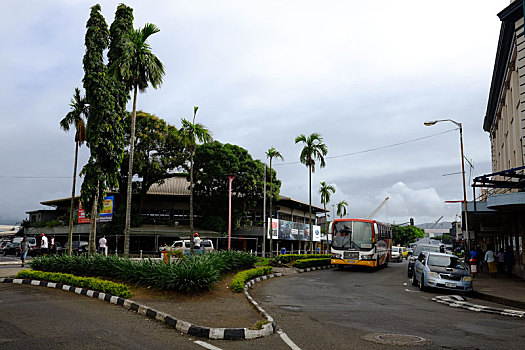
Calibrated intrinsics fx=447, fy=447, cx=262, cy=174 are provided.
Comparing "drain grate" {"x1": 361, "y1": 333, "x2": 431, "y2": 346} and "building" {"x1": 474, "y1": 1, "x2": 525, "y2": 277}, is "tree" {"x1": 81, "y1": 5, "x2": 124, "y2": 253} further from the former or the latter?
"building" {"x1": 474, "y1": 1, "x2": 525, "y2": 277}

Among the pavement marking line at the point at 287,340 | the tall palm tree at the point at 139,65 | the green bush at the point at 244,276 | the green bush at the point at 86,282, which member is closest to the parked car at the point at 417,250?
the green bush at the point at 244,276

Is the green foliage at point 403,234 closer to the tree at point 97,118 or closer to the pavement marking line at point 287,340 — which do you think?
the tree at point 97,118

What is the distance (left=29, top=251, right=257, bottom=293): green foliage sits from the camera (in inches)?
510

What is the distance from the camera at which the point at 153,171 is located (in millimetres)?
43812

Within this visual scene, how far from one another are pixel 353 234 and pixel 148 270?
1732 cm

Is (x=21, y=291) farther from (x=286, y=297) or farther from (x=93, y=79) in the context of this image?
(x=93, y=79)

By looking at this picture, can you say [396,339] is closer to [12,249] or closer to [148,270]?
[148,270]

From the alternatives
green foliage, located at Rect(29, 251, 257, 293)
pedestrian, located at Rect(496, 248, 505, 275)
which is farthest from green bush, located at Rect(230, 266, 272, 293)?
pedestrian, located at Rect(496, 248, 505, 275)

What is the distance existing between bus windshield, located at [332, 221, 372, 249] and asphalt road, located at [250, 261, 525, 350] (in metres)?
11.7

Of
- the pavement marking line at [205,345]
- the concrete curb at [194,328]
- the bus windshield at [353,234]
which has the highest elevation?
the bus windshield at [353,234]

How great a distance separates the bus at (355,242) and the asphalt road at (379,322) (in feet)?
38.2

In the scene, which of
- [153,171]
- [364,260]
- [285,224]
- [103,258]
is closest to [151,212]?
[153,171]

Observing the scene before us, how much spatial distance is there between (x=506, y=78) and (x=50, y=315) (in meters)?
25.7

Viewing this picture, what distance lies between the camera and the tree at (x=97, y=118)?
868 inches
